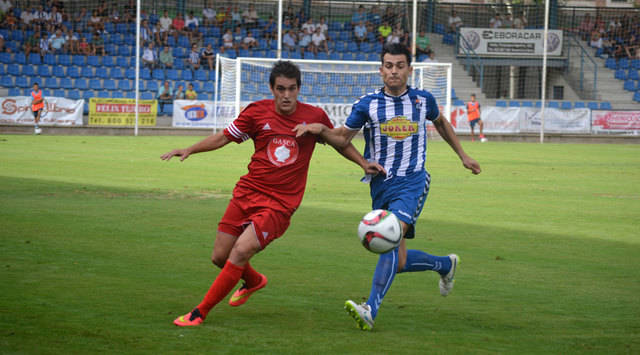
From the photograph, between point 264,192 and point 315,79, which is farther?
point 315,79

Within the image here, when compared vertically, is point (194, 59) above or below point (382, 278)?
above

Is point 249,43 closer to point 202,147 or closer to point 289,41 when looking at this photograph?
point 289,41

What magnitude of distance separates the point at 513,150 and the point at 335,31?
15.0 m

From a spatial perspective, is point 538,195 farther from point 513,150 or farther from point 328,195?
point 513,150

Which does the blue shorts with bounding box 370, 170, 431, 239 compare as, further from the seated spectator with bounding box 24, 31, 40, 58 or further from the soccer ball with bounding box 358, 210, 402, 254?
the seated spectator with bounding box 24, 31, 40, 58

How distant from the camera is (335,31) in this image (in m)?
39.3

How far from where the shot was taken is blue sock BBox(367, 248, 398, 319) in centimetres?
523

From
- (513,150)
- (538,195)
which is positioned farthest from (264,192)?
(513,150)

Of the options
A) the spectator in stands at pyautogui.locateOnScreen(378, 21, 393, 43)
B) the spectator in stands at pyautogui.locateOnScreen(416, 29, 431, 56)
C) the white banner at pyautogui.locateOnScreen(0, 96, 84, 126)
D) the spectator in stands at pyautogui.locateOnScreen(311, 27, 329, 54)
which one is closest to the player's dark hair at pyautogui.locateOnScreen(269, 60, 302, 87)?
the white banner at pyautogui.locateOnScreen(0, 96, 84, 126)

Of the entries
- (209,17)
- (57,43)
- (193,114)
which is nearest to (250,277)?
(193,114)

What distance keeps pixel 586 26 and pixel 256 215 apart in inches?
1632

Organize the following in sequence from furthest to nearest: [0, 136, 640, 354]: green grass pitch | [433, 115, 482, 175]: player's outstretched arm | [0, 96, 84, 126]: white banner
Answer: [0, 96, 84, 126]: white banner, [433, 115, 482, 175]: player's outstretched arm, [0, 136, 640, 354]: green grass pitch

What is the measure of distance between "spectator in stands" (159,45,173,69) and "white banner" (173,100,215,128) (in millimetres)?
Result: 4164

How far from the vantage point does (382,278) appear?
5348 mm
